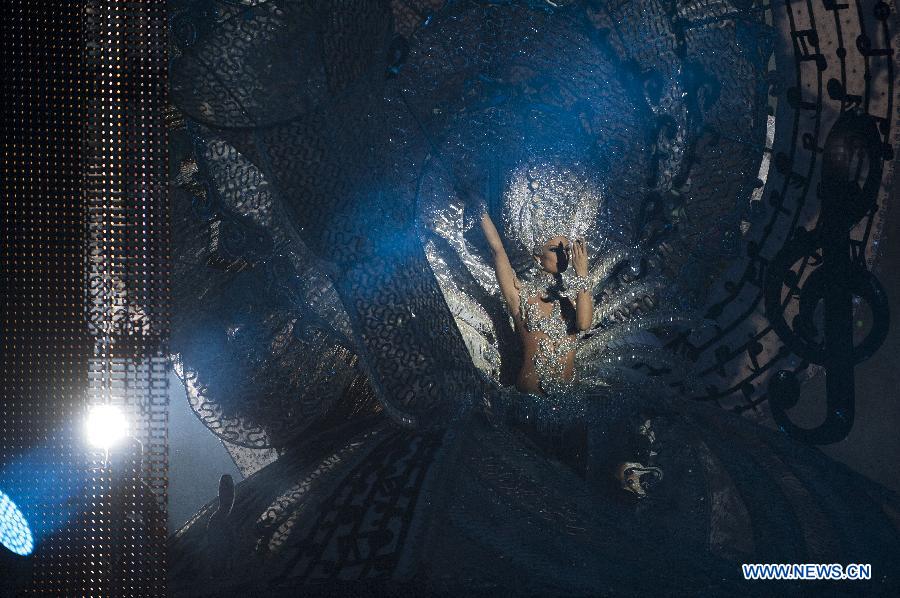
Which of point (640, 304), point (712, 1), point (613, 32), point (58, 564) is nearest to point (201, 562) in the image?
point (58, 564)

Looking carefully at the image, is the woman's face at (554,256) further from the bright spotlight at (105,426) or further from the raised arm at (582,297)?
the bright spotlight at (105,426)

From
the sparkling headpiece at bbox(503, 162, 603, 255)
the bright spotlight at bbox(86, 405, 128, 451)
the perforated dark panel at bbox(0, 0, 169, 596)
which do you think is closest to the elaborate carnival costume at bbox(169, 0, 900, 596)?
the sparkling headpiece at bbox(503, 162, 603, 255)

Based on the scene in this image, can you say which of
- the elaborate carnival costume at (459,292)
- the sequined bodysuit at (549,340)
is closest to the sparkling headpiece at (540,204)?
the elaborate carnival costume at (459,292)

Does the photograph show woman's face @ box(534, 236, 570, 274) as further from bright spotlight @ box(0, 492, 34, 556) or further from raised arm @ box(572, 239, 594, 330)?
bright spotlight @ box(0, 492, 34, 556)

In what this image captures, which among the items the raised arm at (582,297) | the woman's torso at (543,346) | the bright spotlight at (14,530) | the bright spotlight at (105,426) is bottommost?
the bright spotlight at (14,530)

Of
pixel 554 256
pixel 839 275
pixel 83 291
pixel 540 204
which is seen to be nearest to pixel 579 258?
pixel 554 256

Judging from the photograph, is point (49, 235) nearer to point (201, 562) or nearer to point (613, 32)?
point (201, 562)
